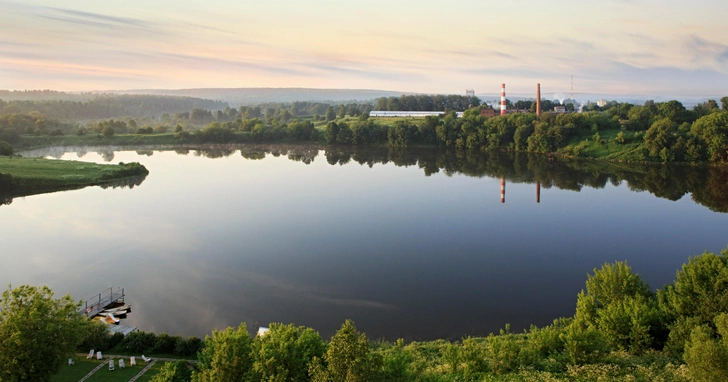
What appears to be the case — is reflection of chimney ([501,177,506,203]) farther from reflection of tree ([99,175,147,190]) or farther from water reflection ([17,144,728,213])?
reflection of tree ([99,175,147,190])

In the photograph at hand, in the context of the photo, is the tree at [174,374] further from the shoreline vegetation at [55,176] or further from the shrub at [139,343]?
the shoreline vegetation at [55,176]

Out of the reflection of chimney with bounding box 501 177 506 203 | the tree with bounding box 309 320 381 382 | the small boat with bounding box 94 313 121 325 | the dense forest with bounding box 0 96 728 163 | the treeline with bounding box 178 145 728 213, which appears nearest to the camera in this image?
the tree with bounding box 309 320 381 382

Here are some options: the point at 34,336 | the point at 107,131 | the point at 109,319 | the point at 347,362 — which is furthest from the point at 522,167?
the point at 107,131

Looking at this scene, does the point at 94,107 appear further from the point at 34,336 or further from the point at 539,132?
the point at 34,336

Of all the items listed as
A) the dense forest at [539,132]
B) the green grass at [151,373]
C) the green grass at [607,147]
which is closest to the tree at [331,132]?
the dense forest at [539,132]

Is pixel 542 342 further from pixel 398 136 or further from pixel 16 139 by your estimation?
pixel 16 139

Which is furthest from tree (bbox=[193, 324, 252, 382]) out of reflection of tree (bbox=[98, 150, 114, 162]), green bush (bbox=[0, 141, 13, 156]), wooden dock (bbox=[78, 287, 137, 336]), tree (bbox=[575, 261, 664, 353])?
reflection of tree (bbox=[98, 150, 114, 162])
